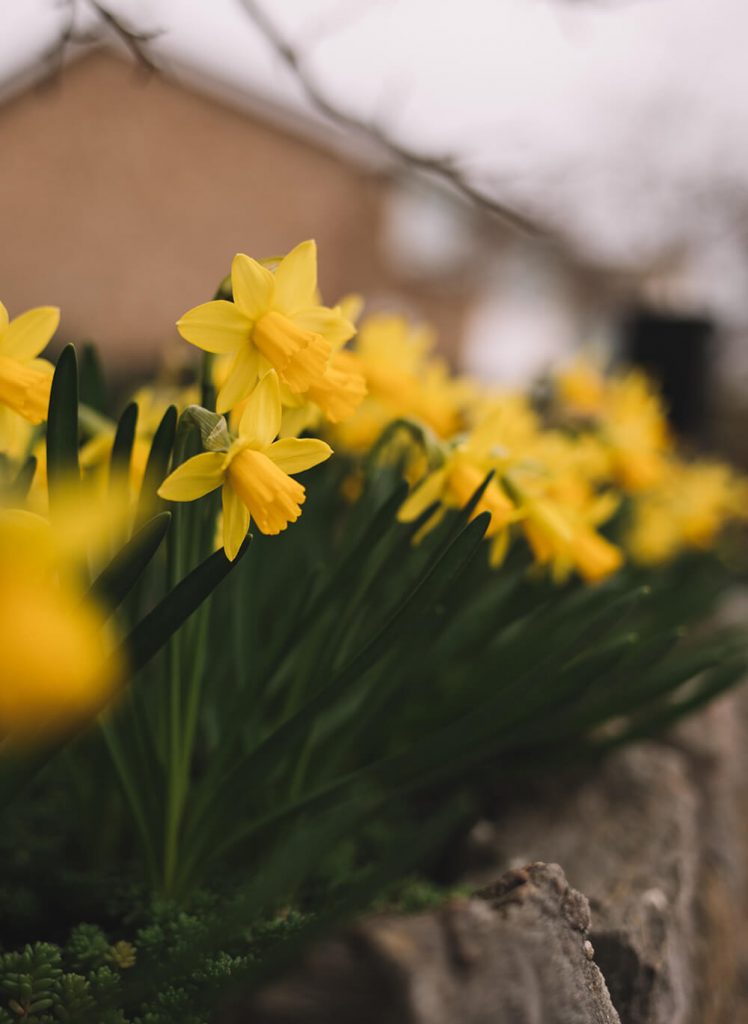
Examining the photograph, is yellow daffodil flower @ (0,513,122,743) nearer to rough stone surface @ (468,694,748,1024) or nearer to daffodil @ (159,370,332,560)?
daffodil @ (159,370,332,560)

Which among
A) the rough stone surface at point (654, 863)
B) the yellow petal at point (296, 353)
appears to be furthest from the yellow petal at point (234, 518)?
the rough stone surface at point (654, 863)

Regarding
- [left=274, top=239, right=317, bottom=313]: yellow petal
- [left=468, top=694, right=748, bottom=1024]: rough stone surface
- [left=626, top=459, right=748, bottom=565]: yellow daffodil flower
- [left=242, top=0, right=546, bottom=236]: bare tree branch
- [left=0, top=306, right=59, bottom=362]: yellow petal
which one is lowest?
[left=468, top=694, right=748, bottom=1024]: rough stone surface

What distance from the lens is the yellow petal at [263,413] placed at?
716 millimetres

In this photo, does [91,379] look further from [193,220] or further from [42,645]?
[193,220]

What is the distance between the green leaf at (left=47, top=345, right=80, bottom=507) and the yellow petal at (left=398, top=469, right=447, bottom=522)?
1.28 feet

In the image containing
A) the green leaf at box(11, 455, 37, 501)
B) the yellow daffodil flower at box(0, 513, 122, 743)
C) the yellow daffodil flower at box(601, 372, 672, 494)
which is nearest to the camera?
the yellow daffodil flower at box(0, 513, 122, 743)

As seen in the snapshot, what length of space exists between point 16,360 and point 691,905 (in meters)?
1.17

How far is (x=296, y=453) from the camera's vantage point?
715 millimetres

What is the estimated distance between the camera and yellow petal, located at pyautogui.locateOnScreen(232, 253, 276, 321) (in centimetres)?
75

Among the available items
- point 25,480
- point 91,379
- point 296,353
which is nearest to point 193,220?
point 91,379

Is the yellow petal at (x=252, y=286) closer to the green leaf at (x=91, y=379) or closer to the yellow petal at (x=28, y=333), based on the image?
the yellow petal at (x=28, y=333)

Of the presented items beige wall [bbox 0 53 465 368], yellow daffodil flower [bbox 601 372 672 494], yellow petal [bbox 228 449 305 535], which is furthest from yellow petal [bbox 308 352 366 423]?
beige wall [bbox 0 53 465 368]

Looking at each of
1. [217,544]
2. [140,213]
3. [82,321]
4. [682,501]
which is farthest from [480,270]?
[217,544]

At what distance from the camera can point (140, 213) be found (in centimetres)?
1188
